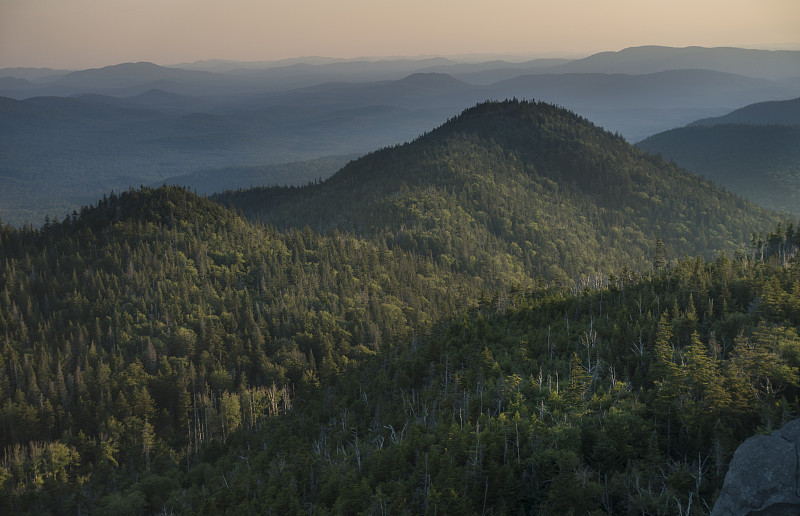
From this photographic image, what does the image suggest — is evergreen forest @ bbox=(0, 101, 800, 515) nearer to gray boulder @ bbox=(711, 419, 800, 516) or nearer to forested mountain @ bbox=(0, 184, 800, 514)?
forested mountain @ bbox=(0, 184, 800, 514)

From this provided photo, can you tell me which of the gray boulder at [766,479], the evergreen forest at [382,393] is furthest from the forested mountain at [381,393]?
the gray boulder at [766,479]

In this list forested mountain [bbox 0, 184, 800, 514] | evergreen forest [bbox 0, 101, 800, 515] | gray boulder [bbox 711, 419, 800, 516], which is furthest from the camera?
forested mountain [bbox 0, 184, 800, 514]

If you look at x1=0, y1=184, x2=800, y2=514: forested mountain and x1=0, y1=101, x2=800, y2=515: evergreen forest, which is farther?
x1=0, y1=184, x2=800, y2=514: forested mountain

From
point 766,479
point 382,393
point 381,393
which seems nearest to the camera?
point 766,479

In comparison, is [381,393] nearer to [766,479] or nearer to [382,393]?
[382,393]

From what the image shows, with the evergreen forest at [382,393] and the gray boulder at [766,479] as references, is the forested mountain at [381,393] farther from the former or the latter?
the gray boulder at [766,479]

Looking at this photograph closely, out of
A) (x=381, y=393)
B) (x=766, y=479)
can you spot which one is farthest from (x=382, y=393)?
(x=766, y=479)

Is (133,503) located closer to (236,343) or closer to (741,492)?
(236,343)

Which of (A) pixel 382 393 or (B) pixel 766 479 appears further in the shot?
(A) pixel 382 393

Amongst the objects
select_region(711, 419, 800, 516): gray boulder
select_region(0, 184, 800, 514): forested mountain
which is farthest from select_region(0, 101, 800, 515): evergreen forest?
select_region(711, 419, 800, 516): gray boulder
